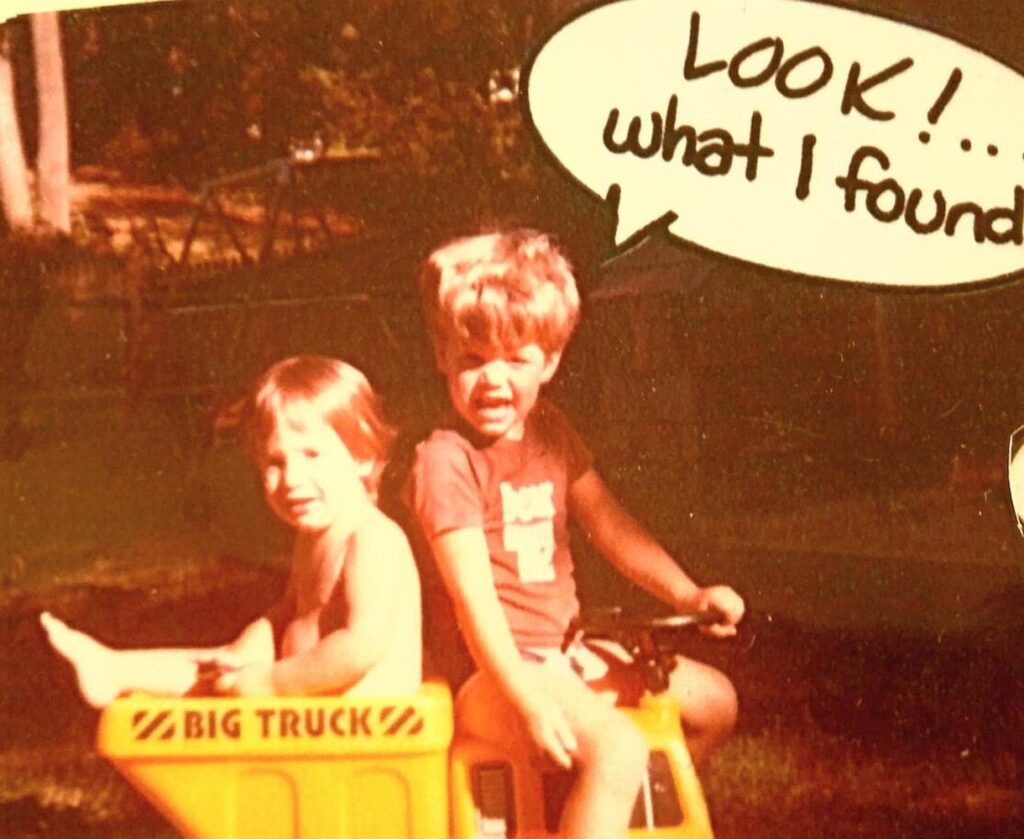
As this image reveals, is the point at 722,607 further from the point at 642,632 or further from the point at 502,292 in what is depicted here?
the point at 502,292

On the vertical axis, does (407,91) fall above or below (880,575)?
above

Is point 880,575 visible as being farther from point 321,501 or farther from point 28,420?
point 28,420

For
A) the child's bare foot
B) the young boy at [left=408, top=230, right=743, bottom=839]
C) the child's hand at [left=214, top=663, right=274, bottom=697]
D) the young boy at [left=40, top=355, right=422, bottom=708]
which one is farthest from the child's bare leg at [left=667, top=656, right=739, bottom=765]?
the child's bare foot

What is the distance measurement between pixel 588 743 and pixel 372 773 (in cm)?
21

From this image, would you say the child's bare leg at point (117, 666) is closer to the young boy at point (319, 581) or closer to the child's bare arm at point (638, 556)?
the young boy at point (319, 581)

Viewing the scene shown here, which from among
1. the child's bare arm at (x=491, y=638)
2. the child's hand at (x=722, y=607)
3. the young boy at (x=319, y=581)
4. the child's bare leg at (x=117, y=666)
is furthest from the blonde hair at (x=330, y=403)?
the child's hand at (x=722, y=607)

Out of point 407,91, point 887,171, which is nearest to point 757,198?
point 887,171

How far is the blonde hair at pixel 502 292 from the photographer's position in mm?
1210

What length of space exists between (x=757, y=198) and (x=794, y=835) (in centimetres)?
60

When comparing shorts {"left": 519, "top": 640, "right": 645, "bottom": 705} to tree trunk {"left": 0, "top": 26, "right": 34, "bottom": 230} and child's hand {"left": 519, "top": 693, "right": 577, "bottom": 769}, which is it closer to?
child's hand {"left": 519, "top": 693, "right": 577, "bottom": 769}

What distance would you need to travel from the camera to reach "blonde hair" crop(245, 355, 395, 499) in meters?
1.22

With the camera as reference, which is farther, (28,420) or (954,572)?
(28,420)

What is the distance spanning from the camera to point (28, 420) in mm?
1293

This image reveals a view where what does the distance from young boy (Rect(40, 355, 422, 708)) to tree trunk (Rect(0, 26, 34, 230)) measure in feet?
1.04
